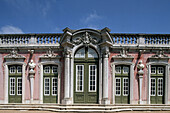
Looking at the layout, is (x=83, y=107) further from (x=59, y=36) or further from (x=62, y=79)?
(x=59, y=36)

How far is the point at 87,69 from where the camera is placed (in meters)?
10.2

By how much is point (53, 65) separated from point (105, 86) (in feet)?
12.8

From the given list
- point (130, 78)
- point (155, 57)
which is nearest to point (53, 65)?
point (130, 78)

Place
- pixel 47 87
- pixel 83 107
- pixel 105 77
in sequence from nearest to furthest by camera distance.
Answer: pixel 83 107 < pixel 105 77 < pixel 47 87

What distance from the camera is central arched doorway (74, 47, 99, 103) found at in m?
10.0

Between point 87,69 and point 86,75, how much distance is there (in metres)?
0.41

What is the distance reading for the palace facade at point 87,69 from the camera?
32.8 ft

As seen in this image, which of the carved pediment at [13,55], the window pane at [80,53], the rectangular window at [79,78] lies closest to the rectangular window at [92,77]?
the rectangular window at [79,78]

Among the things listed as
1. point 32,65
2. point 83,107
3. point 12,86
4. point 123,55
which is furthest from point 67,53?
point 12,86

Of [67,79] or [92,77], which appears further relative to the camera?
[92,77]

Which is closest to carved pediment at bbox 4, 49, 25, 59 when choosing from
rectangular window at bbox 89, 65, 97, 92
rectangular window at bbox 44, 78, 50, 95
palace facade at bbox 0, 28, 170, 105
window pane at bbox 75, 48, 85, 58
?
palace facade at bbox 0, 28, 170, 105

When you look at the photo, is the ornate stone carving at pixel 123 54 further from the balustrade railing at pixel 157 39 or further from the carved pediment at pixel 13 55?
the carved pediment at pixel 13 55

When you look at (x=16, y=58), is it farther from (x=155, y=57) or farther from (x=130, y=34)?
(x=155, y=57)

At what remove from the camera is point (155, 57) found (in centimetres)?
1025
